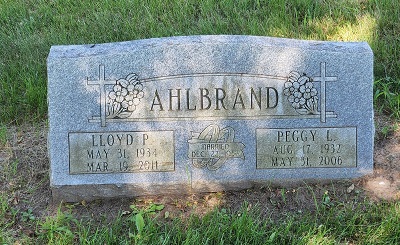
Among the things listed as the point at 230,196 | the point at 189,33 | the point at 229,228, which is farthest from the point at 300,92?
the point at 189,33

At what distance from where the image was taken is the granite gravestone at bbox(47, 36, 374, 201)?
383 centimetres

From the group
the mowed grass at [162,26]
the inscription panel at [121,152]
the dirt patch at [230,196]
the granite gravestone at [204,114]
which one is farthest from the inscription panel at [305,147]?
the mowed grass at [162,26]

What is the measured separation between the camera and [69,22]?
237 inches

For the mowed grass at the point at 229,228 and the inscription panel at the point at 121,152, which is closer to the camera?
the mowed grass at the point at 229,228

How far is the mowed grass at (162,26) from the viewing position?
518 cm

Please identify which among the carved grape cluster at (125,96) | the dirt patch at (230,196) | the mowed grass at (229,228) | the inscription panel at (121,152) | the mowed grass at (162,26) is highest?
the mowed grass at (162,26)

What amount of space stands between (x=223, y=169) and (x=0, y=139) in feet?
5.70

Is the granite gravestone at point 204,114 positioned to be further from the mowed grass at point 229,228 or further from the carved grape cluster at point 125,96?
the mowed grass at point 229,228

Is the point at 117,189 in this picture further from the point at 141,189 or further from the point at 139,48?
the point at 139,48

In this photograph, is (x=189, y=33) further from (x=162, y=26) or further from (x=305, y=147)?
(x=305, y=147)

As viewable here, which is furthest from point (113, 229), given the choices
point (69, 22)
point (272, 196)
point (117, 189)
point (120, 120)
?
point (69, 22)

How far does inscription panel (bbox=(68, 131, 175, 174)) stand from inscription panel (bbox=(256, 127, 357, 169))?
1.91ft

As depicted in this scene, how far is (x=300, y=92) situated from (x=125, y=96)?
41.9 inches

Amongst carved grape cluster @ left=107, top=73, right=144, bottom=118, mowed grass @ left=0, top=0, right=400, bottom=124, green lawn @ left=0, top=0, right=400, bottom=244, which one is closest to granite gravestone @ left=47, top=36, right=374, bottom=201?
carved grape cluster @ left=107, top=73, right=144, bottom=118
